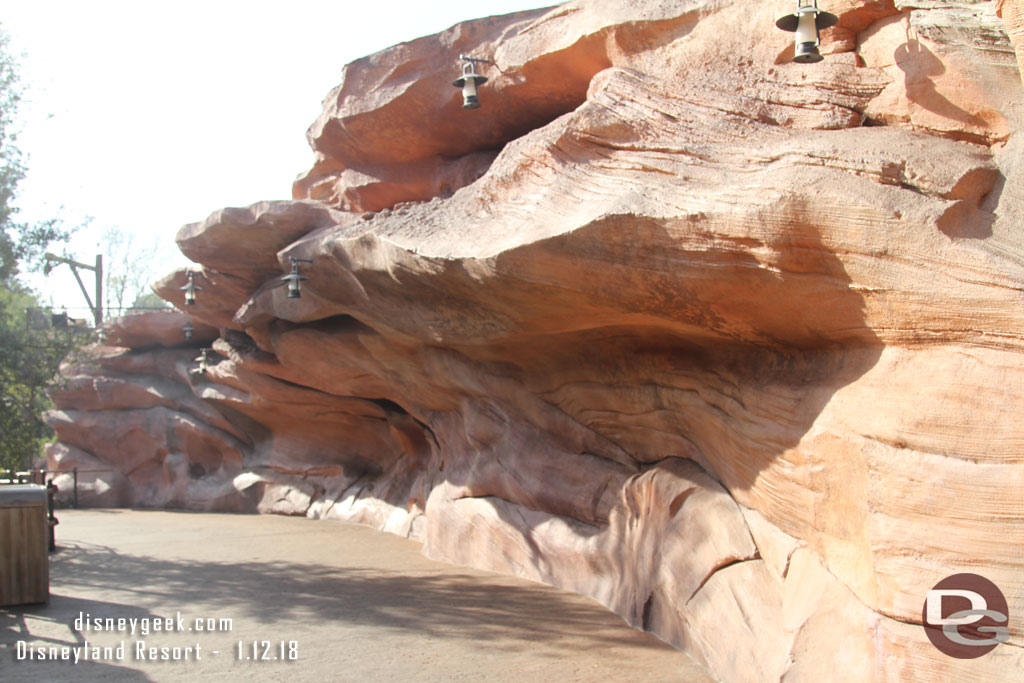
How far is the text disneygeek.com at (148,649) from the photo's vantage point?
21.0 feet

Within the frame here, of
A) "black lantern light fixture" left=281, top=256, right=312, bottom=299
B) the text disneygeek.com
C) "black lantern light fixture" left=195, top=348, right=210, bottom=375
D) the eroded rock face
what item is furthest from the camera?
"black lantern light fixture" left=195, top=348, right=210, bottom=375

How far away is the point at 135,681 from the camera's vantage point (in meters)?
5.81

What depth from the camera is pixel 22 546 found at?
7895mm

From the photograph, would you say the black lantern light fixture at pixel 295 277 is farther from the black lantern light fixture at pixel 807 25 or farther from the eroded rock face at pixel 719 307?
the black lantern light fixture at pixel 807 25

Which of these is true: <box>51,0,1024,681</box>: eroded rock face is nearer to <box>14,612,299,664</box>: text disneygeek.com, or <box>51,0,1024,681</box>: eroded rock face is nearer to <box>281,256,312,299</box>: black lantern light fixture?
<box>281,256,312,299</box>: black lantern light fixture

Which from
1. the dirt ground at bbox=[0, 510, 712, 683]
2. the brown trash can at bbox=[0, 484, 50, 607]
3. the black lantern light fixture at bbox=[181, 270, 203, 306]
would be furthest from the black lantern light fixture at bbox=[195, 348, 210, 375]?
the brown trash can at bbox=[0, 484, 50, 607]

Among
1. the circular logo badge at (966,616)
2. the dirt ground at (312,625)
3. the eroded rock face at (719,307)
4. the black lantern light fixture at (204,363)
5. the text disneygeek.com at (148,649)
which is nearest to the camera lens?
the circular logo badge at (966,616)

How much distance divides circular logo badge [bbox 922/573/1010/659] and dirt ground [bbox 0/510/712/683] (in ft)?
6.74

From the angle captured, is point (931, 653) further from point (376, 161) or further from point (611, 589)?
point (376, 161)

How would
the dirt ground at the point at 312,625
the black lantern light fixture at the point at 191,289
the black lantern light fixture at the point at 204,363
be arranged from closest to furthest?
the dirt ground at the point at 312,625, the black lantern light fixture at the point at 191,289, the black lantern light fixture at the point at 204,363

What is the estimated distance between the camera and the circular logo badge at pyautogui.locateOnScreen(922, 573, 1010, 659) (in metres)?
3.96

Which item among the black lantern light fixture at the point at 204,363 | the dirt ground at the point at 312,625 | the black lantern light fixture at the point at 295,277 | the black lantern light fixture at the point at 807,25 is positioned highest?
the black lantern light fixture at the point at 807,25

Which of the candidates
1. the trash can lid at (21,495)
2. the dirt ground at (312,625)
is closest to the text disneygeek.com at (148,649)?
the dirt ground at (312,625)

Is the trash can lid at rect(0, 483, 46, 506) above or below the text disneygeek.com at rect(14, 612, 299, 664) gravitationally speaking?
above
